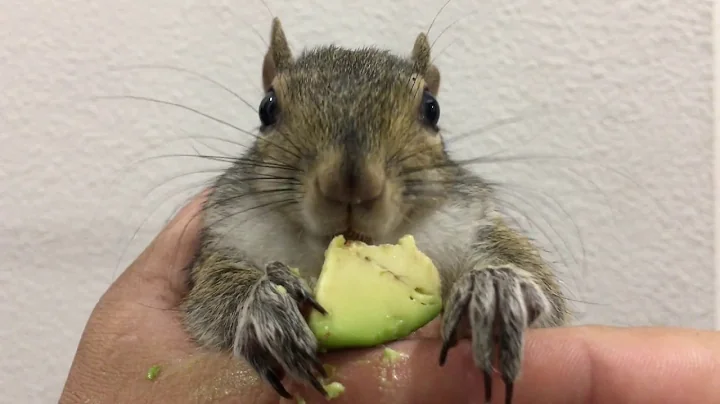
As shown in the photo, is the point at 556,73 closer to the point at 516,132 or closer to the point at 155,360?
the point at 516,132

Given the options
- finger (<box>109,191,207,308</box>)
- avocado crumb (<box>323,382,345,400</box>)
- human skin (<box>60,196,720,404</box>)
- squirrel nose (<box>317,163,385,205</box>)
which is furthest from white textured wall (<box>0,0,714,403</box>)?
avocado crumb (<box>323,382,345,400</box>)


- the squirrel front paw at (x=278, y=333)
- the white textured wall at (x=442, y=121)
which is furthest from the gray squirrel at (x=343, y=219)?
the white textured wall at (x=442, y=121)

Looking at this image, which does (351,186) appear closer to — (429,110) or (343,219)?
(343,219)

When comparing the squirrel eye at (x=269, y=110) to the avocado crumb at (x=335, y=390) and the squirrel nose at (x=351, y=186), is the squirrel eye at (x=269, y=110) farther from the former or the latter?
the avocado crumb at (x=335, y=390)

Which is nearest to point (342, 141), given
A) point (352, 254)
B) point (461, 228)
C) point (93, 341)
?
point (352, 254)

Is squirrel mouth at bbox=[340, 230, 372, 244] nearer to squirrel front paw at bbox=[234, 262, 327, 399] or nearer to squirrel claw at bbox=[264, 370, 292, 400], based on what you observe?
squirrel front paw at bbox=[234, 262, 327, 399]

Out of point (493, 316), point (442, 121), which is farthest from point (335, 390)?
point (442, 121)
